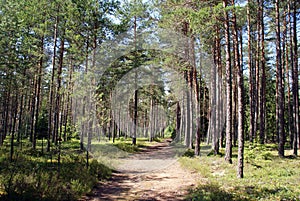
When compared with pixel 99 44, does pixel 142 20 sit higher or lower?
higher

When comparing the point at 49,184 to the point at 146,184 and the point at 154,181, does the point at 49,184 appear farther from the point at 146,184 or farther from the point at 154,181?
the point at 154,181

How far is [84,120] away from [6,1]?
38.3ft

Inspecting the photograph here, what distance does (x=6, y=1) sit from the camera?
16.1 metres

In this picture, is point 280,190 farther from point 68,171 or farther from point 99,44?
point 99,44

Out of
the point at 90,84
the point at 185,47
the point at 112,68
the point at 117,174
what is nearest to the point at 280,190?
the point at 117,174

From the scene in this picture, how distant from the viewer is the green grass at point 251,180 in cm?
652

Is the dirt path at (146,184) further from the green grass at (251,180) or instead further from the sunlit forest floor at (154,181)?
the green grass at (251,180)

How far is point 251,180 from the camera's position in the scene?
8.42 metres

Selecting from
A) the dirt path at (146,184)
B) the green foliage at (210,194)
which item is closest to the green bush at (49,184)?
the dirt path at (146,184)

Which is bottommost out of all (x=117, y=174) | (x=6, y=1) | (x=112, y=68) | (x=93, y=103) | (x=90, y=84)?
(x=117, y=174)

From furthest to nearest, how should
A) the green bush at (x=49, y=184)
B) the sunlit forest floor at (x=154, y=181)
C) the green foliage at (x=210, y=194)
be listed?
the sunlit forest floor at (x=154, y=181), the green foliage at (x=210, y=194), the green bush at (x=49, y=184)

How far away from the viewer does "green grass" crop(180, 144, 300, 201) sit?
652cm

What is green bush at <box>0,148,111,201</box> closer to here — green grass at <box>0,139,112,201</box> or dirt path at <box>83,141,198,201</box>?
green grass at <box>0,139,112,201</box>

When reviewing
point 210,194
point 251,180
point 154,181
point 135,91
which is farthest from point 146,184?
point 135,91
